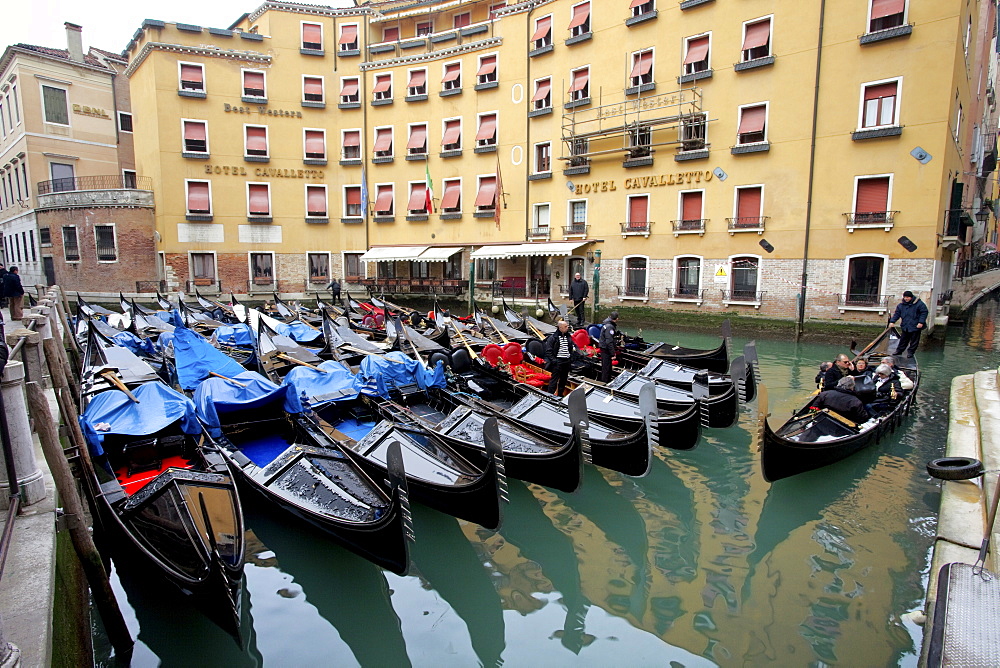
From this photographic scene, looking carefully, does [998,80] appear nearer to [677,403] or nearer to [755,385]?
[755,385]

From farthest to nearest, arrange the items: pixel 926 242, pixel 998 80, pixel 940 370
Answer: pixel 998 80
pixel 926 242
pixel 940 370

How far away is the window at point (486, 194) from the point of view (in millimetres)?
16859

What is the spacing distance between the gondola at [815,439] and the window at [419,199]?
14268 millimetres

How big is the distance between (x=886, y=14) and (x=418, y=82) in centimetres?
1205

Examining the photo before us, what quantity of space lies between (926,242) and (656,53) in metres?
7.09

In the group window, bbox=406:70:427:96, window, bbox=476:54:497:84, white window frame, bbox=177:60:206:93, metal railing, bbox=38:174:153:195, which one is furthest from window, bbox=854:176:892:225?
metal railing, bbox=38:174:153:195

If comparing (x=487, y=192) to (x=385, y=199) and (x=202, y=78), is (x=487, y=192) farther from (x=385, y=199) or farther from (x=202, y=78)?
(x=202, y=78)

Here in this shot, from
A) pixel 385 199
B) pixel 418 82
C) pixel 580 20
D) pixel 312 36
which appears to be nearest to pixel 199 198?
pixel 385 199

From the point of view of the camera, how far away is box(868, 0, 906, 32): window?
10836 millimetres

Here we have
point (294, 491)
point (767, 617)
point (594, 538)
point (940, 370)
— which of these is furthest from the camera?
point (940, 370)

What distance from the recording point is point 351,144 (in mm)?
19000

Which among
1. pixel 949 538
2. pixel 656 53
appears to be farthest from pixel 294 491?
pixel 656 53

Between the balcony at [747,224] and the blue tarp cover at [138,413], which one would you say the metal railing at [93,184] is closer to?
the blue tarp cover at [138,413]

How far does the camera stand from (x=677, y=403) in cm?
594
